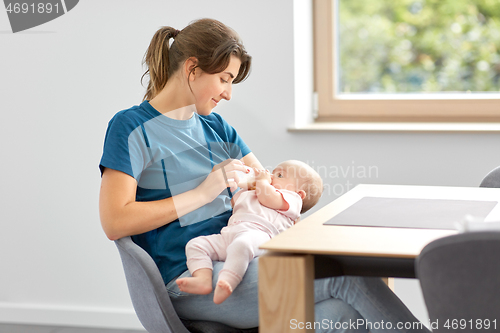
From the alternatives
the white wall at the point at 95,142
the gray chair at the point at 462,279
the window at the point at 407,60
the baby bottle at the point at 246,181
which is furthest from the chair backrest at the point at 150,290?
the window at the point at 407,60

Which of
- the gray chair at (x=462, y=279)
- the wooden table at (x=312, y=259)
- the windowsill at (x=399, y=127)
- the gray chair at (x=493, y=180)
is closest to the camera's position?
the gray chair at (x=462, y=279)

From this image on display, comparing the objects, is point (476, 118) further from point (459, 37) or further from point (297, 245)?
point (297, 245)

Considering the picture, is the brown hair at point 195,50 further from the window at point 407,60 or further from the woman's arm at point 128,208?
the window at point 407,60

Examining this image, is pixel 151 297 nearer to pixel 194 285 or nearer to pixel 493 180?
pixel 194 285

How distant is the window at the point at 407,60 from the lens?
7.80ft

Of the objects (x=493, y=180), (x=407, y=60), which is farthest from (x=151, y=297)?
(x=407, y=60)

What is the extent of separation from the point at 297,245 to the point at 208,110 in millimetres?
657

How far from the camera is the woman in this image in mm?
1287

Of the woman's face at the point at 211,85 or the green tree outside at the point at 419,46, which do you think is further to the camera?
the green tree outside at the point at 419,46

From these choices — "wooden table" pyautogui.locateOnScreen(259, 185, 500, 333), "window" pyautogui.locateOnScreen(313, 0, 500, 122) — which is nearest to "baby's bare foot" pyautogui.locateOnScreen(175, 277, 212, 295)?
"wooden table" pyautogui.locateOnScreen(259, 185, 500, 333)

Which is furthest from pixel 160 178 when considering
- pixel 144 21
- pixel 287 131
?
pixel 144 21

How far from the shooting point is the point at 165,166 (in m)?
1.45

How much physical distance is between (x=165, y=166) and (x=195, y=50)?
339mm

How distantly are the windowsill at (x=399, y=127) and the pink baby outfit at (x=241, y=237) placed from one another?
2.41 feet
